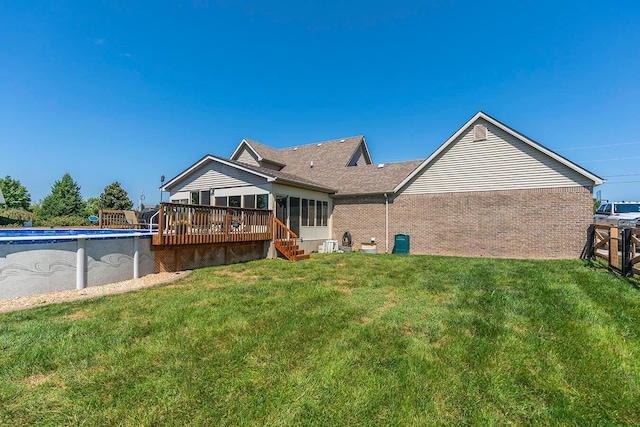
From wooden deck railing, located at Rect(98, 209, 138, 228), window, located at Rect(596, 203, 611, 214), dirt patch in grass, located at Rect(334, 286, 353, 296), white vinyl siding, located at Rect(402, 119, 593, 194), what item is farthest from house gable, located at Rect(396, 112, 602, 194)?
wooden deck railing, located at Rect(98, 209, 138, 228)

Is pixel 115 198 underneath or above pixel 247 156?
underneath

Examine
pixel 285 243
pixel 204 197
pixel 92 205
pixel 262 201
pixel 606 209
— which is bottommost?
pixel 285 243

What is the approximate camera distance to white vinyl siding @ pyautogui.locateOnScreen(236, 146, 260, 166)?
21.2m

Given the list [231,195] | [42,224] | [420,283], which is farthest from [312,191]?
A: [42,224]

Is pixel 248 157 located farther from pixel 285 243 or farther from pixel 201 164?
pixel 285 243

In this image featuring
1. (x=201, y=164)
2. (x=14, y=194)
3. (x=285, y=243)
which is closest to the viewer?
(x=285, y=243)

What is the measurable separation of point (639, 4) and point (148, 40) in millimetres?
21364

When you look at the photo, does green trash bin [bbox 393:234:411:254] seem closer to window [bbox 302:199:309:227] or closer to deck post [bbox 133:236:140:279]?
window [bbox 302:199:309:227]

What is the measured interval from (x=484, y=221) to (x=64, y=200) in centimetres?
4882

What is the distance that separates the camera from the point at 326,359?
3369mm

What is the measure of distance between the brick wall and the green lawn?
22.5 ft

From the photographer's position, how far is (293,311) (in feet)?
16.8

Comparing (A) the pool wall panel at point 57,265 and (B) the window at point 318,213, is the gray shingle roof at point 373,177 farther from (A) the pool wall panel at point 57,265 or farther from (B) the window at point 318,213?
(A) the pool wall panel at point 57,265

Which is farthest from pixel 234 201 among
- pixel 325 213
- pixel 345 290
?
pixel 345 290
